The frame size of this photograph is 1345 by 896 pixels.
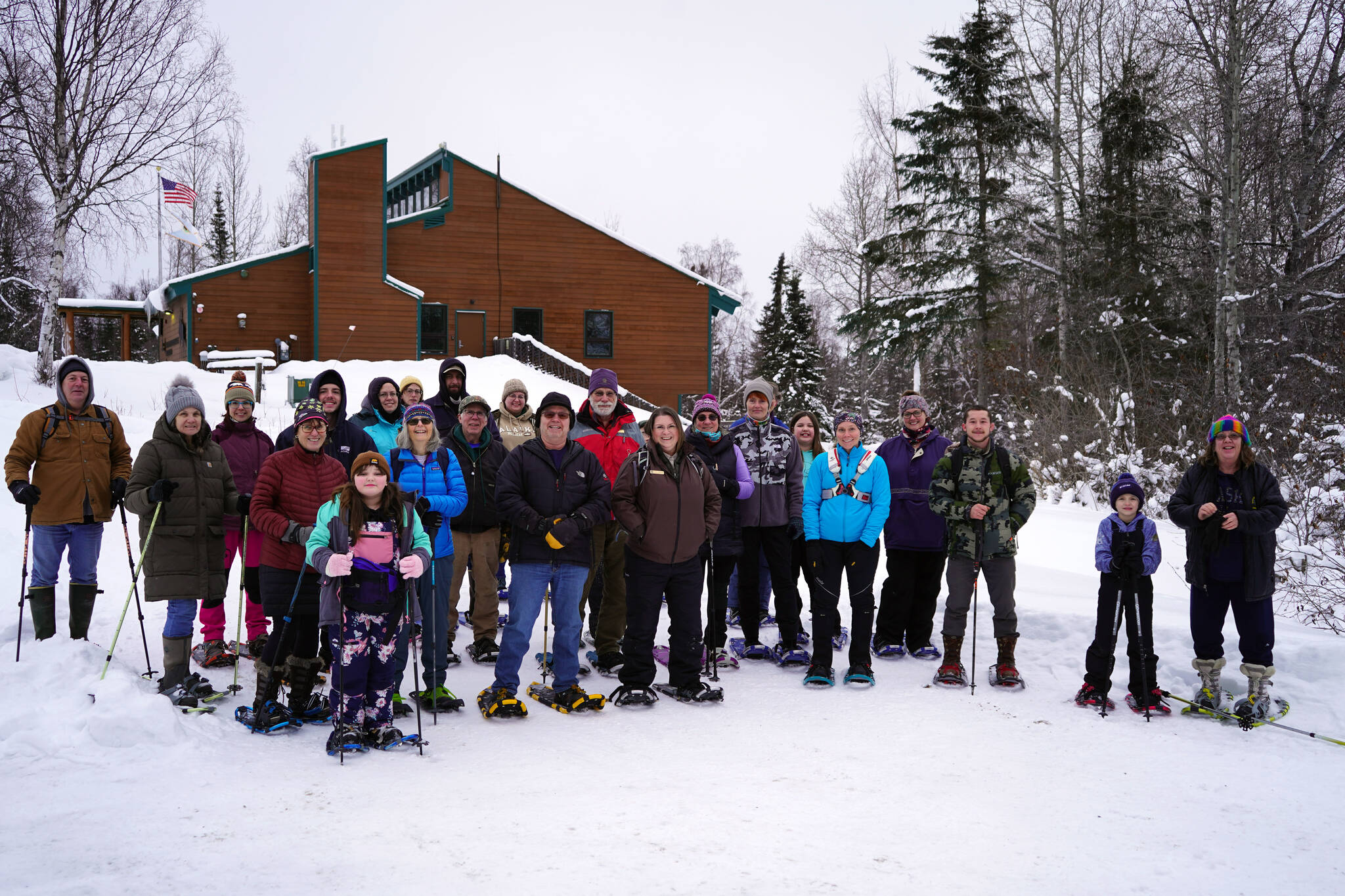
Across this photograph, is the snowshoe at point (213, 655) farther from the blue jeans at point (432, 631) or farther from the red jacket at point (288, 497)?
the blue jeans at point (432, 631)

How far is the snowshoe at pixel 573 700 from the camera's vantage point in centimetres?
568

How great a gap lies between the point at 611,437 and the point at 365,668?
8.60 ft

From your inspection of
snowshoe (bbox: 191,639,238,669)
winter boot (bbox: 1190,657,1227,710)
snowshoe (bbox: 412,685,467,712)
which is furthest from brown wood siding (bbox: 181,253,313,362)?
winter boot (bbox: 1190,657,1227,710)

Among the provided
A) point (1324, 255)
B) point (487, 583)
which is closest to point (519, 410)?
point (487, 583)

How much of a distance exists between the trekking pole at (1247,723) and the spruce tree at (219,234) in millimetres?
49133

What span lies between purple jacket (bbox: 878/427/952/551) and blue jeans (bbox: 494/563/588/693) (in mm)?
2650

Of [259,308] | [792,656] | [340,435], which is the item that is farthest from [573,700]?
[259,308]

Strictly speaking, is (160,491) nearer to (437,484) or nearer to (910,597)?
(437,484)

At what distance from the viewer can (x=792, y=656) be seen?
6.98 meters

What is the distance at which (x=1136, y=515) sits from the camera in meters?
6.17

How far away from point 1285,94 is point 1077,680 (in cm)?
1270

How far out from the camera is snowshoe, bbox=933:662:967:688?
6.50 meters

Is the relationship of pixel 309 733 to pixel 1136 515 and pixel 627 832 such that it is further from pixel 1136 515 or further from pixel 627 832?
pixel 1136 515

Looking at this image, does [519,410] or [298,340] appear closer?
[519,410]
